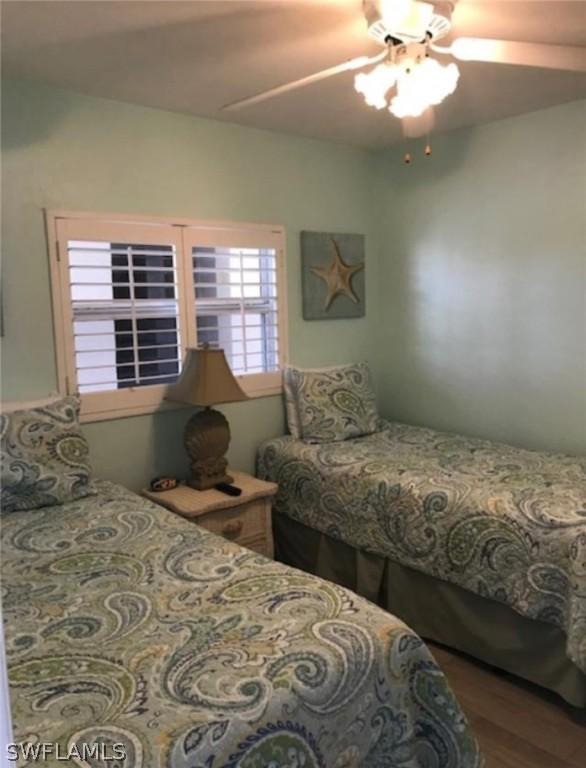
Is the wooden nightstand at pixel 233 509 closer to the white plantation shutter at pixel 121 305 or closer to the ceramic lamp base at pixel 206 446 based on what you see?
the ceramic lamp base at pixel 206 446

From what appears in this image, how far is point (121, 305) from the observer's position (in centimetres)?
273

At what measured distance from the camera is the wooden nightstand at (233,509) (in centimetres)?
258

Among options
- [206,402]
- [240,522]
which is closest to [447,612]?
[240,522]

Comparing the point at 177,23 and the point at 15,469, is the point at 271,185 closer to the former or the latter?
the point at 177,23

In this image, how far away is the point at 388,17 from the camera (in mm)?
1637

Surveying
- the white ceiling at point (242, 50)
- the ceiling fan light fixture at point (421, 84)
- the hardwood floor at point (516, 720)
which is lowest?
the hardwood floor at point (516, 720)

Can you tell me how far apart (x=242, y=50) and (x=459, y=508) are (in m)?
1.90

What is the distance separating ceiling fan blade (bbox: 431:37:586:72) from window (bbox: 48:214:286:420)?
159 cm

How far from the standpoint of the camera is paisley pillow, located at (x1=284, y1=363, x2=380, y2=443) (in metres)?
3.20

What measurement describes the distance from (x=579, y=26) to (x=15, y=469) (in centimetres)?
252

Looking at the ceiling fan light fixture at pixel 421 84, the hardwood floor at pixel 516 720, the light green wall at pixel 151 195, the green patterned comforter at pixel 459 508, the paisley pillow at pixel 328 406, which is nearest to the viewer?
the ceiling fan light fixture at pixel 421 84

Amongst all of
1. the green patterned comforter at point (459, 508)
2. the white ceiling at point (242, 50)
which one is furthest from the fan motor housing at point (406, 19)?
the green patterned comforter at point (459, 508)

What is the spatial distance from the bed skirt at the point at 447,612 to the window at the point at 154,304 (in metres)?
0.90

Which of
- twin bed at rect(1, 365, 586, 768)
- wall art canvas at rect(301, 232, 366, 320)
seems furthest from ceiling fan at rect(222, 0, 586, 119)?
wall art canvas at rect(301, 232, 366, 320)
